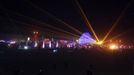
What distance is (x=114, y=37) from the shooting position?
85062mm

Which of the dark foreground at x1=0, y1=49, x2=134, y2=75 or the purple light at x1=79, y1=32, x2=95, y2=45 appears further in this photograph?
the purple light at x1=79, y1=32, x2=95, y2=45

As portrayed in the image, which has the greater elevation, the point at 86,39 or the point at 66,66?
the point at 86,39

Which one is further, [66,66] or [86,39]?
[86,39]

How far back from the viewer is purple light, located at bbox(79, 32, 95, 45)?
296 ft

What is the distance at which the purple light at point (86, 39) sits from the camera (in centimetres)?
9019

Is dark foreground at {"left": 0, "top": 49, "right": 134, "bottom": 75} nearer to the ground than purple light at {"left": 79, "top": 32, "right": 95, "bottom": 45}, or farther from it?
nearer to the ground

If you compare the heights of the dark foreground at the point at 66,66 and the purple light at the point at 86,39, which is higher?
the purple light at the point at 86,39

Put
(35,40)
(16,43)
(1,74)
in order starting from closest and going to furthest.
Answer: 1. (1,74)
2. (16,43)
3. (35,40)

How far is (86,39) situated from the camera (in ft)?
317

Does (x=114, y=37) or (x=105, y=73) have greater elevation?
(x=114, y=37)

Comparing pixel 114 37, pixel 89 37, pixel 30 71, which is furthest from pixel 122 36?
pixel 30 71

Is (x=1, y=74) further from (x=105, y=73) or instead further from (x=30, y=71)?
(x=105, y=73)

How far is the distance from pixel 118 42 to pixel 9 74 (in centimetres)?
6427

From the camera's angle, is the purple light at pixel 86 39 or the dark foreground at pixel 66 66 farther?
the purple light at pixel 86 39
